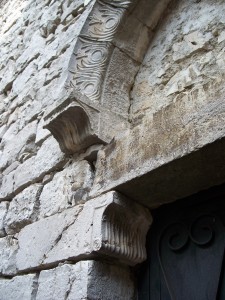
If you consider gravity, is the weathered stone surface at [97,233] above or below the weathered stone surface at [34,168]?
below

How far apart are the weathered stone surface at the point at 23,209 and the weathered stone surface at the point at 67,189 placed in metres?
0.07

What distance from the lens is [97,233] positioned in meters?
1.72

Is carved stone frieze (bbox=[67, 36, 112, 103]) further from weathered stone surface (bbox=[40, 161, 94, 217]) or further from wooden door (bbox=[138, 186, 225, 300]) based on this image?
wooden door (bbox=[138, 186, 225, 300])

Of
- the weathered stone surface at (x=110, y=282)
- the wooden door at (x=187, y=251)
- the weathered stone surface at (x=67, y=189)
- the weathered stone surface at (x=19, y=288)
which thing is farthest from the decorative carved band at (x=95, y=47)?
the weathered stone surface at (x=19, y=288)

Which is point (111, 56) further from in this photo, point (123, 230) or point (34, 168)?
point (123, 230)

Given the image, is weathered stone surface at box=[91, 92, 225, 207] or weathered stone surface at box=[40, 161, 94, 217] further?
weathered stone surface at box=[40, 161, 94, 217]

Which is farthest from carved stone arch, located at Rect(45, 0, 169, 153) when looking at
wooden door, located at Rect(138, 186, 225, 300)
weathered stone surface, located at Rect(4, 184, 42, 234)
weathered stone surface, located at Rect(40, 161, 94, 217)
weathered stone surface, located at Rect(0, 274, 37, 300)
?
weathered stone surface, located at Rect(0, 274, 37, 300)

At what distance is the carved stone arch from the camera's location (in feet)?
7.16

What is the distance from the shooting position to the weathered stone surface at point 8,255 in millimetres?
2217

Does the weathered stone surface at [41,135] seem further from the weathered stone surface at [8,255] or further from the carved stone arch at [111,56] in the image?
the weathered stone surface at [8,255]

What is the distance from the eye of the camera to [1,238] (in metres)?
2.50

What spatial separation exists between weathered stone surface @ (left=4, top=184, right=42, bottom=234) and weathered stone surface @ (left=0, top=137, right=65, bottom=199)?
0.26ft

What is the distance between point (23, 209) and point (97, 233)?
85 centimetres

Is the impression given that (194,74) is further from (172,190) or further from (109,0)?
(109,0)
